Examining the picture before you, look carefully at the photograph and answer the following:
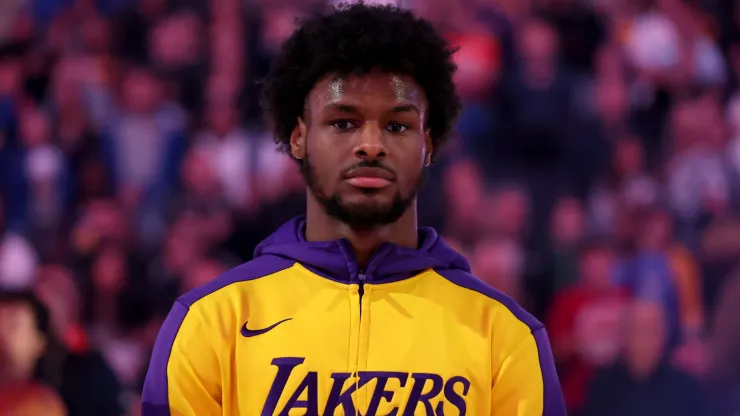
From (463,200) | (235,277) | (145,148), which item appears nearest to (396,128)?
(235,277)

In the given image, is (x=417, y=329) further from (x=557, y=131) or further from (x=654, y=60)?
(x=654, y=60)

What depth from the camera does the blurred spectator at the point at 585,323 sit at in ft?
8.50

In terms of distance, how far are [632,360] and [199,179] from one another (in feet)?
4.62

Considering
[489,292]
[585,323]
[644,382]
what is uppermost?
[489,292]

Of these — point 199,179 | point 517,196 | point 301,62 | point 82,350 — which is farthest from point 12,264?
point 301,62

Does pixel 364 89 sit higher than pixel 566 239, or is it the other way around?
pixel 364 89

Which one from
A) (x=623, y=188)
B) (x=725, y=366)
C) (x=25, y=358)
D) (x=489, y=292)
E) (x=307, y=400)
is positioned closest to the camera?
(x=307, y=400)

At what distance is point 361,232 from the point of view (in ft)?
3.91

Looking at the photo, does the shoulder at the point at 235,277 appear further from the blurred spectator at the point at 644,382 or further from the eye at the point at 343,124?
the blurred spectator at the point at 644,382

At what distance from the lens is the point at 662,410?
2.60m

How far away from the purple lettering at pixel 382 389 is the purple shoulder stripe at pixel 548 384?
0.58 ft

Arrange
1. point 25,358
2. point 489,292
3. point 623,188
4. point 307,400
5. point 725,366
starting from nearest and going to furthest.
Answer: point 307,400 → point 489,292 → point 25,358 → point 725,366 → point 623,188

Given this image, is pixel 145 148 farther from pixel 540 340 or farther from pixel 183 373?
pixel 540 340

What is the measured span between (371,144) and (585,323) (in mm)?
1679
